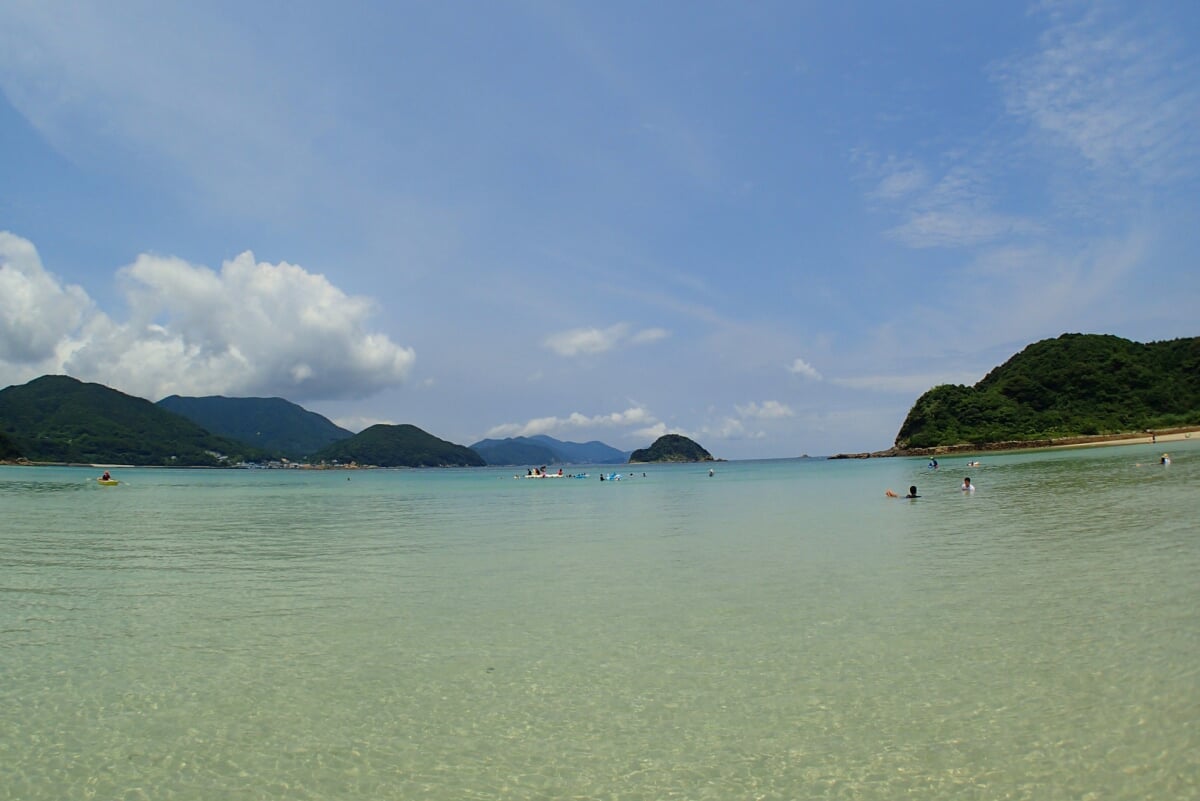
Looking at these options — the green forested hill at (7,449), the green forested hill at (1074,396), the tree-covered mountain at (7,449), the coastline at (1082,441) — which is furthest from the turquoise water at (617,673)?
the green forested hill at (7,449)

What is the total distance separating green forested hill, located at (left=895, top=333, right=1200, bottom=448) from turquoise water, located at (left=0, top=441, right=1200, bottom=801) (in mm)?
142654

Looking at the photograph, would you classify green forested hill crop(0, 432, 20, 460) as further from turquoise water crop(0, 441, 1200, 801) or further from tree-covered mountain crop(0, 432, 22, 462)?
turquoise water crop(0, 441, 1200, 801)

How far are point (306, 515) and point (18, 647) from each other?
2875 centimetres

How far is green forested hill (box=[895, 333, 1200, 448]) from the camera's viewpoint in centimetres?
13550

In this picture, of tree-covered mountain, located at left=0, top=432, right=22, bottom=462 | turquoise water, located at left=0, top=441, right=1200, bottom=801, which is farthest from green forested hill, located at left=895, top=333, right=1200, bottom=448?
tree-covered mountain, located at left=0, top=432, right=22, bottom=462

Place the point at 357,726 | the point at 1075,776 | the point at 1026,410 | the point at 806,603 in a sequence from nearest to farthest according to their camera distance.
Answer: the point at 1075,776
the point at 357,726
the point at 806,603
the point at 1026,410

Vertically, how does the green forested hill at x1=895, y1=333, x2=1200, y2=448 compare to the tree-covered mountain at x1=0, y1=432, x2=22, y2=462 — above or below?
above

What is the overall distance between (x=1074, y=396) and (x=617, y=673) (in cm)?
17335

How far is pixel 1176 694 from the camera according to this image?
25.9ft

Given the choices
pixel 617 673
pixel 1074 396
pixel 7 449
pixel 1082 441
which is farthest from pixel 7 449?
pixel 1074 396

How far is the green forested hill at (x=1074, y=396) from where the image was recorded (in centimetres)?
13550

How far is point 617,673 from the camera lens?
9.51m

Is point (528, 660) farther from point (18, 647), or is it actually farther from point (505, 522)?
point (505, 522)

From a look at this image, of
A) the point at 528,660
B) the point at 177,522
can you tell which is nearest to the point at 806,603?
the point at 528,660
